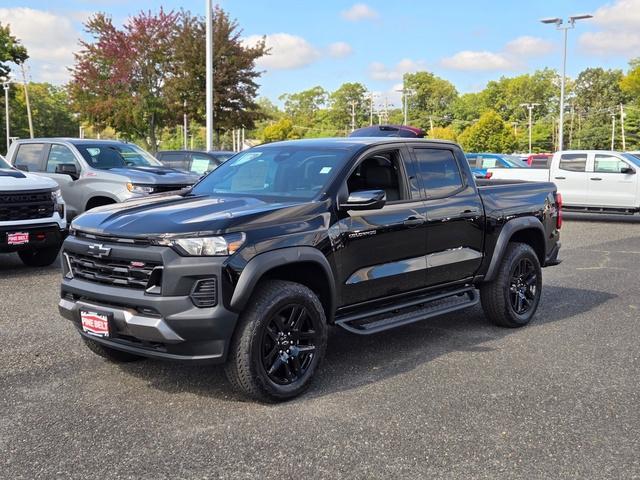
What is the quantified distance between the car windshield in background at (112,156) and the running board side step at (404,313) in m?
7.05

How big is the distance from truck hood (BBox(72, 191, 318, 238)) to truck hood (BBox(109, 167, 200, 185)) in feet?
18.1

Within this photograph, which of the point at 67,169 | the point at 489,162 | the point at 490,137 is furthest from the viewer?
the point at 490,137

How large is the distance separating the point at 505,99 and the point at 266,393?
417ft

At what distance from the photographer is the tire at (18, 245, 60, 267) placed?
9.36 metres

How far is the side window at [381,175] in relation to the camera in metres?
5.18

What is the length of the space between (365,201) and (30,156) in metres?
8.67

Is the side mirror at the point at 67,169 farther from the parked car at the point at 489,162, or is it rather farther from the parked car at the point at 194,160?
the parked car at the point at 489,162

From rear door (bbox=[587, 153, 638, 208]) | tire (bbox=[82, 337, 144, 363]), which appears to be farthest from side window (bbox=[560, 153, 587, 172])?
tire (bbox=[82, 337, 144, 363])

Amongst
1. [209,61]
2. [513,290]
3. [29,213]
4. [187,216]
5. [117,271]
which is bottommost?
[513,290]

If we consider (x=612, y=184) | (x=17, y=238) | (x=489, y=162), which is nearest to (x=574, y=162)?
(x=612, y=184)

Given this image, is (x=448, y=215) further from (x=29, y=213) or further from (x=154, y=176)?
(x=154, y=176)

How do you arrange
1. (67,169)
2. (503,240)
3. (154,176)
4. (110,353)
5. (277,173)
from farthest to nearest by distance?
(67,169)
(154,176)
(503,240)
(277,173)
(110,353)

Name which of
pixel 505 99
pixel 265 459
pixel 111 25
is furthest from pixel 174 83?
pixel 505 99

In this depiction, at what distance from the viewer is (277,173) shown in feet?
17.4
